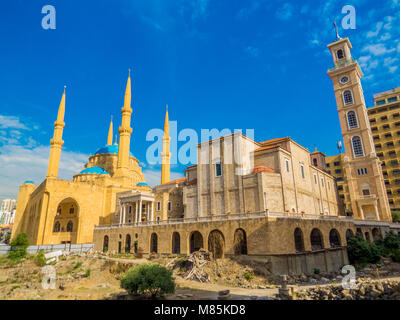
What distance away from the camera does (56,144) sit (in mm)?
48906

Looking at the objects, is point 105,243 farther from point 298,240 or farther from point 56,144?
point 298,240

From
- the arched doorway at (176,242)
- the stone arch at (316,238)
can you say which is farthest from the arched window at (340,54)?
the arched doorway at (176,242)

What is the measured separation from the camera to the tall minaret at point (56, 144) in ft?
152

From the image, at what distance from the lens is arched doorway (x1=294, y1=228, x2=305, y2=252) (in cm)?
2482

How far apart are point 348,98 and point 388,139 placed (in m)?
17.2

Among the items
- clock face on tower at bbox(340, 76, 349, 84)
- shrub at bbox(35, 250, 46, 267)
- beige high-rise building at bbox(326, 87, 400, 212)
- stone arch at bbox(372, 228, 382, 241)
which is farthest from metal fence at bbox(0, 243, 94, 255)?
beige high-rise building at bbox(326, 87, 400, 212)

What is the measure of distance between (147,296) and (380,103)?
66.8 m

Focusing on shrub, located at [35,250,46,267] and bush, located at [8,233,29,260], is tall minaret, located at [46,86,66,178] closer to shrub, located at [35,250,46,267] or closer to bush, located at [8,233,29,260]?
bush, located at [8,233,29,260]

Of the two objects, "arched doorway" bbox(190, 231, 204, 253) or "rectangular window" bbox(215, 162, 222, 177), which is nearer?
"arched doorway" bbox(190, 231, 204, 253)

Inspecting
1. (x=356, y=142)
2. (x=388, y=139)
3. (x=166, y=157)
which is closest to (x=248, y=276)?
(x=356, y=142)

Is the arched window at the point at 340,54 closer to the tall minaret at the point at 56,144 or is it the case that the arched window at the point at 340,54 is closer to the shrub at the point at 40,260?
the tall minaret at the point at 56,144

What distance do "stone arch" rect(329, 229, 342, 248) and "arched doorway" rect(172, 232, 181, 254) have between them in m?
16.6

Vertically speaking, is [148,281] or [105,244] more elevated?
[105,244]

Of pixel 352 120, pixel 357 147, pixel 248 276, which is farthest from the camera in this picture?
pixel 352 120
